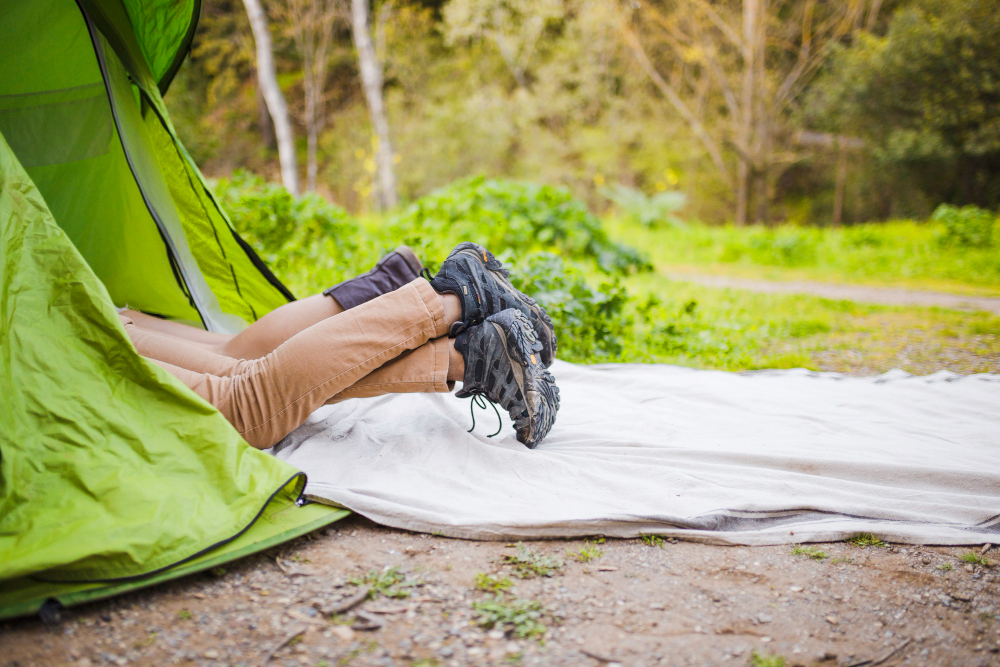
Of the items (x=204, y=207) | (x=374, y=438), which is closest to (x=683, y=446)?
(x=374, y=438)

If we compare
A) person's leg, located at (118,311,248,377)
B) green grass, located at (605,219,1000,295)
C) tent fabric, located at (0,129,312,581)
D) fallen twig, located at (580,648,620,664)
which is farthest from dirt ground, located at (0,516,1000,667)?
green grass, located at (605,219,1000,295)

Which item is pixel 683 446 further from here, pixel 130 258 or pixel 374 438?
pixel 130 258

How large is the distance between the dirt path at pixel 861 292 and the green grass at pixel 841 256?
0.95ft

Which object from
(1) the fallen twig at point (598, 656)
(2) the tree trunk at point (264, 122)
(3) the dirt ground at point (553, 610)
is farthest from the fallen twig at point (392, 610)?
(2) the tree trunk at point (264, 122)

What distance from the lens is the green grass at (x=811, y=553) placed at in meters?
1.63

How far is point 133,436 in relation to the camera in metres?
1.56

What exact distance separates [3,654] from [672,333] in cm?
346

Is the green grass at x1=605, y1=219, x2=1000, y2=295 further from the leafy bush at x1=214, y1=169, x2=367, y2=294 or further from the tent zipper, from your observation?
the tent zipper

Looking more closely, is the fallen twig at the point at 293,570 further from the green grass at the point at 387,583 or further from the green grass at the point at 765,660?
the green grass at the point at 765,660

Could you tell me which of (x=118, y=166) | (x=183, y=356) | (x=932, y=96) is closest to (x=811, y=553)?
(x=183, y=356)

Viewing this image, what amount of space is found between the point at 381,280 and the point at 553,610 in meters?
1.37

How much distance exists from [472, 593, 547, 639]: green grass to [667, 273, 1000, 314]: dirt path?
491 centimetres

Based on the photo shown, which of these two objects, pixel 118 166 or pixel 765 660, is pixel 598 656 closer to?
pixel 765 660

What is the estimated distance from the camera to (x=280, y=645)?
1245 millimetres
